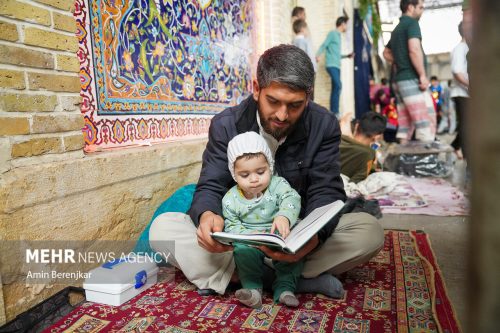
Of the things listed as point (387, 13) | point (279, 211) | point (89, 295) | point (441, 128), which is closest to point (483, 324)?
point (279, 211)

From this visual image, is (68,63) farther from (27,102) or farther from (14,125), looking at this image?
(14,125)

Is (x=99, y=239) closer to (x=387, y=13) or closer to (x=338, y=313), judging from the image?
(x=338, y=313)

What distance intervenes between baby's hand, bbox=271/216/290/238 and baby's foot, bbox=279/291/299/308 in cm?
31

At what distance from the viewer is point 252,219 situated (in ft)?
6.11

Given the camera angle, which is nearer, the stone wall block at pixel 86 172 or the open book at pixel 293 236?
the open book at pixel 293 236

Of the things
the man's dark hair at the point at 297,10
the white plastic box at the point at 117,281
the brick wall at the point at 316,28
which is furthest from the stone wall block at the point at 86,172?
the man's dark hair at the point at 297,10

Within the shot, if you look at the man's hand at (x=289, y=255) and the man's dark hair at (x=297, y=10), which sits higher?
the man's dark hair at (x=297, y=10)

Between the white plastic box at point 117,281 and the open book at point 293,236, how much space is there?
2.11 ft

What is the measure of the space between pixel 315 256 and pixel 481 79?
1668 mm

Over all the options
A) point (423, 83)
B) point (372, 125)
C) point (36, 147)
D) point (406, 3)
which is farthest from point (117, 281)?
point (406, 3)

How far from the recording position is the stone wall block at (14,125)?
1.57 m

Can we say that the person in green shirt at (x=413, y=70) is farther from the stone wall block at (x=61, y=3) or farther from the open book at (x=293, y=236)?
the stone wall block at (x=61, y=3)

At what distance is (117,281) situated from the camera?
1.84 m

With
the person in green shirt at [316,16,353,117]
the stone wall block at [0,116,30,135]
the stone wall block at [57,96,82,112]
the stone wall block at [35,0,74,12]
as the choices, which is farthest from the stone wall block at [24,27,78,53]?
the person in green shirt at [316,16,353,117]
